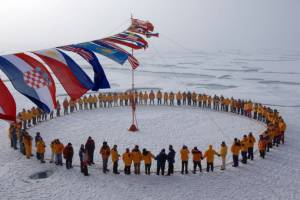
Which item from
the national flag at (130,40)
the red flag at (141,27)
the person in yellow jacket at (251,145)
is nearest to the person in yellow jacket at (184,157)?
the person in yellow jacket at (251,145)

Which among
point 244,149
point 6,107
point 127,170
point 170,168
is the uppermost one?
point 6,107

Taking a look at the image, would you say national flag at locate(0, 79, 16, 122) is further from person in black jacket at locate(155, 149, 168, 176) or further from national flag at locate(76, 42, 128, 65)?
person in black jacket at locate(155, 149, 168, 176)

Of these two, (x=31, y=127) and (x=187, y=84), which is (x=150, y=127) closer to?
(x=31, y=127)

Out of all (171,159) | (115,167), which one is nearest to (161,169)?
(171,159)

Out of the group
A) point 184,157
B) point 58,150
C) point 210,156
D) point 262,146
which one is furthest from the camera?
point 262,146

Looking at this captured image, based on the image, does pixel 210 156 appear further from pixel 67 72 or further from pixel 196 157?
pixel 67 72

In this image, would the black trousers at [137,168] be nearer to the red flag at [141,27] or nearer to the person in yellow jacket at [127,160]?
the person in yellow jacket at [127,160]

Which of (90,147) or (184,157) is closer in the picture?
(184,157)
